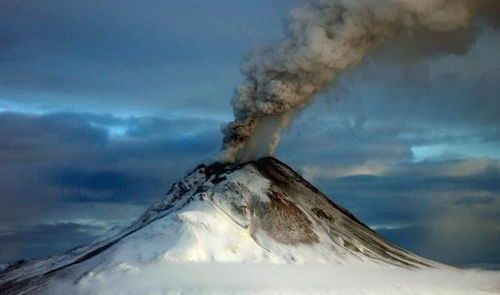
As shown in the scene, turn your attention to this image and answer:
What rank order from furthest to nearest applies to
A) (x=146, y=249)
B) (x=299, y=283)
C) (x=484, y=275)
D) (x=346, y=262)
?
(x=484, y=275) → (x=346, y=262) → (x=146, y=249) → (x=299, y=283)

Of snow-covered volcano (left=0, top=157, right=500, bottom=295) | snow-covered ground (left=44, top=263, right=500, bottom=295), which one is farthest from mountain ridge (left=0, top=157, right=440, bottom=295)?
snow-covered ground (left=44, top=263, right=500, bottom=295)

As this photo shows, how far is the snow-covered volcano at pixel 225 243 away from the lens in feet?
275

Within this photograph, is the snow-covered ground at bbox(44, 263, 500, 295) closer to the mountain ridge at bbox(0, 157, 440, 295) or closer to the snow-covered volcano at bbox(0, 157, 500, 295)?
the snow-covered volcano at bbox(0, 157, 500, 295)

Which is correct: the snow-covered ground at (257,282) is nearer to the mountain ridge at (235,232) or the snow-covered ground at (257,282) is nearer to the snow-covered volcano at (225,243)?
the snow-covered volcano at (225,243)

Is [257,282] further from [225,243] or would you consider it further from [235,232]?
[235,232]

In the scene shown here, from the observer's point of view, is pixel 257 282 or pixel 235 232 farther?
pixel 235 232

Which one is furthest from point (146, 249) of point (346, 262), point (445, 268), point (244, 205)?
point (445, 268)

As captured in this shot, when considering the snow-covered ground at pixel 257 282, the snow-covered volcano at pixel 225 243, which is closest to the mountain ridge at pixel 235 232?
the snow-covered volcano at pixel 225 243

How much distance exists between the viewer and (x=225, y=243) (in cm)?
9188

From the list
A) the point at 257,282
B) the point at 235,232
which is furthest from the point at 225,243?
the point at 257,282

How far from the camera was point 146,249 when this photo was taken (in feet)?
292

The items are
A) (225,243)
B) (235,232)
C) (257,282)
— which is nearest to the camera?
(257,282)

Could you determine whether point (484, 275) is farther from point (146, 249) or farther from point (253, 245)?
point (146, 249)

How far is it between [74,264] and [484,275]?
177ft
